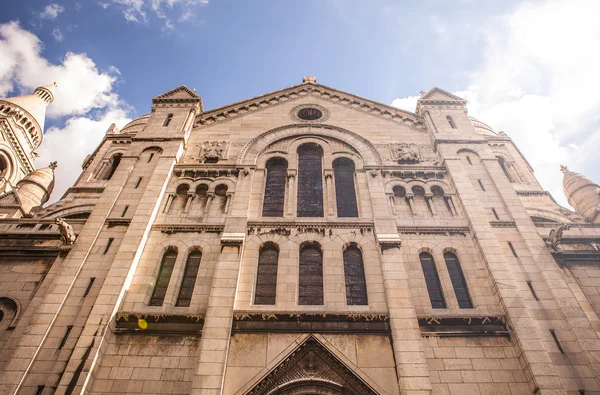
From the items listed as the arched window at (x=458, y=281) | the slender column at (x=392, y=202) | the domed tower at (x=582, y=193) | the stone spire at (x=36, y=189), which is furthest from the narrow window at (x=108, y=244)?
the domed tower at (x=582, y=193)

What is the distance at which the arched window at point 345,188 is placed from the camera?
16.4 m

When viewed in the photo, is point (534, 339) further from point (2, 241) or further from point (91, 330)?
point (2, 241)

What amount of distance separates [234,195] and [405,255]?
7.20 m

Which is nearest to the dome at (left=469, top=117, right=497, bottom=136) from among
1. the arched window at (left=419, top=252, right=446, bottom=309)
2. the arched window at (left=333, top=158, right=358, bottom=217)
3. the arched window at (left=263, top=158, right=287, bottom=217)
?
the arched window at (left=333, top=158, right=358, bottom=217)

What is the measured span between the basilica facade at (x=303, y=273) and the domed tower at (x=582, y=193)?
3.23 ft

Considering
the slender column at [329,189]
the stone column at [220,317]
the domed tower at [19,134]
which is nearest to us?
the stone column at [220,317]

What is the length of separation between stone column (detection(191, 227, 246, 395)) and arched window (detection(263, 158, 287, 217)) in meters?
1.90

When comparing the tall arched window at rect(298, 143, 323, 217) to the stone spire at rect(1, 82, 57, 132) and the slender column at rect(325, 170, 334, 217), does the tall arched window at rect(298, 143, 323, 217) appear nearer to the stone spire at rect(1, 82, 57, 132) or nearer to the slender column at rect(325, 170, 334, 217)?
the slender column at rect(325, 170, 334, 217)

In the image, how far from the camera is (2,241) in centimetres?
1462

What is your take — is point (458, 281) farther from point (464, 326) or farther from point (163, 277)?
point (163, 277)

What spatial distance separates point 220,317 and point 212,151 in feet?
30.2

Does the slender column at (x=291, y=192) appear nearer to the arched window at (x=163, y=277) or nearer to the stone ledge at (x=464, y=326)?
the arched window at (x=163, y=277)

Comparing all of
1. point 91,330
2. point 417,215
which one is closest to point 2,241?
point 91,330

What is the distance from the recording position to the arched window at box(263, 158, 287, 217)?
16438 mm
